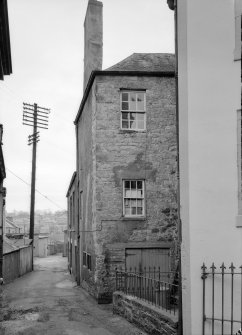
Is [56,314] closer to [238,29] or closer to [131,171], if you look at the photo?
[131,171]

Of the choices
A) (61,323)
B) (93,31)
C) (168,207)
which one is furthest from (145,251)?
(93,31)

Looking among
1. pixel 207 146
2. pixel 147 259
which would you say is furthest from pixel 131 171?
pixel 207 146

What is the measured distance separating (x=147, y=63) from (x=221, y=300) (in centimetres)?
1240

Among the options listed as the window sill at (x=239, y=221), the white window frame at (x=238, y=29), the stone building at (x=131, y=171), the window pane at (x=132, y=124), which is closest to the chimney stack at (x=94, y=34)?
the stone building at (x=131, y=171)

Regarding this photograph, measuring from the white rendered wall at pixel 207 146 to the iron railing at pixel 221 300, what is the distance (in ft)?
0.43

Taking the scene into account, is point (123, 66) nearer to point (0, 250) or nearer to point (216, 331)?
point (0, 250)

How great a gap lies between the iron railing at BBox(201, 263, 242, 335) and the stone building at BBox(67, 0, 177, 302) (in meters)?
8.47

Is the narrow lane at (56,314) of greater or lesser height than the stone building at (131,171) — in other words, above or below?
below

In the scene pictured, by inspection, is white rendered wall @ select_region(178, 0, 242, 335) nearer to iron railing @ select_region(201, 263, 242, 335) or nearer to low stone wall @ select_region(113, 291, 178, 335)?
iron railing @ select_region(201, 263, 242, 335)

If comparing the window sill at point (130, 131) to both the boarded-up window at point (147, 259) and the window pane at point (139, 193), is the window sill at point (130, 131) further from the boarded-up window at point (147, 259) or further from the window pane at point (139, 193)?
the boarded-up window at point (147, 259)

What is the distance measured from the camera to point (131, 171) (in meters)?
16.8

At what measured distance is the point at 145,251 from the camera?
648 inches

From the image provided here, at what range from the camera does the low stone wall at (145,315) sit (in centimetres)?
924

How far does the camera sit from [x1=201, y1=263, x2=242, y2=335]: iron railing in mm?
7742
